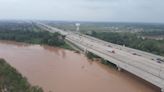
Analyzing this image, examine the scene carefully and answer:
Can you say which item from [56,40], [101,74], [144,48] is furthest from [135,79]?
[56,40]

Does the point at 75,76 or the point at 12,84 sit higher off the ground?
the point at 12,84

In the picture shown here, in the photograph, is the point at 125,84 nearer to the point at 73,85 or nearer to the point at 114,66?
the point at 73,85

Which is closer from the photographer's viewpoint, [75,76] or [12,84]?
[12,84]

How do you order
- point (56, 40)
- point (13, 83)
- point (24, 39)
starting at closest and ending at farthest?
point (13, 83), point (56, 40), point (24, 39)

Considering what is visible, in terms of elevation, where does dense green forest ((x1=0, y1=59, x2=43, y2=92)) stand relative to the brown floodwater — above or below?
above

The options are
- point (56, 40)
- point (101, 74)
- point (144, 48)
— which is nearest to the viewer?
point (101, 74)

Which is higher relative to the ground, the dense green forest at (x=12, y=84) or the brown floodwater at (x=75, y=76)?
the dense green forest at (x=12, y=84)

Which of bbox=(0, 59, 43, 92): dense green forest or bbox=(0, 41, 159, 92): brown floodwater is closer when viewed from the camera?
bbox=(0, 59, 43, 92): dense green forest

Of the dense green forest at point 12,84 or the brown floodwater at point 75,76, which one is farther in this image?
the brown floodwater at point 75,76
